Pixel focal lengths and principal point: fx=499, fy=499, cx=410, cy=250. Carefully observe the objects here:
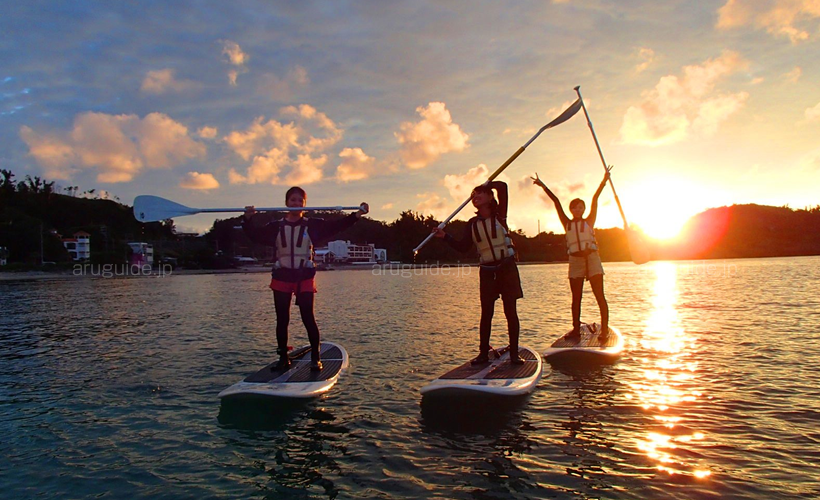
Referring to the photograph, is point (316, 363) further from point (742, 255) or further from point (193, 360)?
point (742, 255)

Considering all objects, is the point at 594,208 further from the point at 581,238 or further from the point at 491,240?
A: the point at 491,240

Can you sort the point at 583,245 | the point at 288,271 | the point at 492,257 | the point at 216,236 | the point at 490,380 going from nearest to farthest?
the point at 490,380 → the point at 288,271 → the point at 492,257 → the point at 583,245 → the point at 216,236

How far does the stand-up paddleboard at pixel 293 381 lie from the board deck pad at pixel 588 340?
16.1 feet

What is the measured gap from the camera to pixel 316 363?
28.7 ft

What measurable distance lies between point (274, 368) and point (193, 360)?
444cm

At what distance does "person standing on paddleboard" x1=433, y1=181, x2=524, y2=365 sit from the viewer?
27.4 feet

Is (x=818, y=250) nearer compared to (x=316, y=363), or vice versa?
(x=316, y=363)

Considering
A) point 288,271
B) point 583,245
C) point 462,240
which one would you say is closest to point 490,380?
point 462,240

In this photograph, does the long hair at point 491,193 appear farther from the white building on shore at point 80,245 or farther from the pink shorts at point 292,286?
the white building on shore at point 80,245

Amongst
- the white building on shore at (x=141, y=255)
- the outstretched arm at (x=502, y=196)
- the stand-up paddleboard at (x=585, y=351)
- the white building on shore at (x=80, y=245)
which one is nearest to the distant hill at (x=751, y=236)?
the white building on shore at (x=141, y=255)

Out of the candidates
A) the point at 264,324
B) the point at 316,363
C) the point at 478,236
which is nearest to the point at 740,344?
the point at 478,236

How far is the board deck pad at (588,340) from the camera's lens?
10946 mm

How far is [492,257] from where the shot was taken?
838cm

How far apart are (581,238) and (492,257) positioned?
3574 mm
